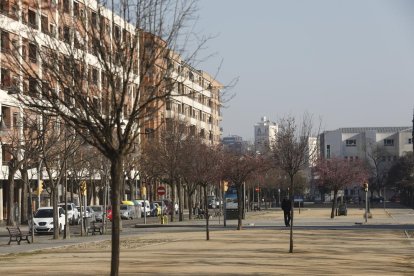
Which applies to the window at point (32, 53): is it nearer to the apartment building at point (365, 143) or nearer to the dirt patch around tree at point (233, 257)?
the dirt patch around tree at point (233, 257)

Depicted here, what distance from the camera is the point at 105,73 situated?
15.7m

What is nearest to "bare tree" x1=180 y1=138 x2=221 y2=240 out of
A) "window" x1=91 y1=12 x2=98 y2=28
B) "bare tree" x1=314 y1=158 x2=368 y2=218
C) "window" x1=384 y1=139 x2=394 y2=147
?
→ "bare tree" x1=314 y1=158 x2=368 y2=218

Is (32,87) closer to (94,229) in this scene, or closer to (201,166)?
(94,229)

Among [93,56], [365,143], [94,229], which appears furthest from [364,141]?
[93,56]

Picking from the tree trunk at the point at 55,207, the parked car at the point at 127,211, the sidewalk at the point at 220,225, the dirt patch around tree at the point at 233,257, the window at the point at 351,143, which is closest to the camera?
the dirt patch around tree at the point at 233,257

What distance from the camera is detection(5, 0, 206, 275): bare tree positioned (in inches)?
598

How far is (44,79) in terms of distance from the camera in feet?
52.5

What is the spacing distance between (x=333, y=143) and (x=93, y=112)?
580 ft

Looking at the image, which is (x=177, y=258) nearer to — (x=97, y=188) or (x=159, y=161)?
(x=159, y=161)

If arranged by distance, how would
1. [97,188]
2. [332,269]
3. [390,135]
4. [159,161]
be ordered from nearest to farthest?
[332,269]
[159,161]
[97,188]
[390,135]

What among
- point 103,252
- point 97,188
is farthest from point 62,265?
point 97,188

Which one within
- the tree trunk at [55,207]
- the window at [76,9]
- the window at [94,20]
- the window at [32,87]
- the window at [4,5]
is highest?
the window at [4,5]

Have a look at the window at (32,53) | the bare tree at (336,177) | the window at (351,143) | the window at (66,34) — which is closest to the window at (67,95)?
the window at (66,34)

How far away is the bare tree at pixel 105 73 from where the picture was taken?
1518 centimetres
